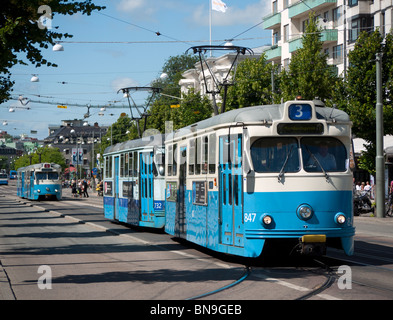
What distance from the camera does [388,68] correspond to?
34.7 meters

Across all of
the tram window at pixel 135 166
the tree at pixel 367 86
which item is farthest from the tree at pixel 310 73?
the tram window at pixel 135 166

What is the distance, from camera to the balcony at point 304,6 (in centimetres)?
5470

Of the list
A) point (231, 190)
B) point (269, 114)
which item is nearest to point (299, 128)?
point (269, 114)

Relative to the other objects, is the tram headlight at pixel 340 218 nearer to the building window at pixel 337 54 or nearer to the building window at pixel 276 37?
the building window at pixel 337 54

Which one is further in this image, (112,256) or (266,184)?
(112,256)

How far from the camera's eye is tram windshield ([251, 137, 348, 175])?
42.2 feet

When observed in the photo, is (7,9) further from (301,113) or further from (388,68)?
(388,68)

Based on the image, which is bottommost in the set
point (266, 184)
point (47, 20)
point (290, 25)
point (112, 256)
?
point (112, 256)

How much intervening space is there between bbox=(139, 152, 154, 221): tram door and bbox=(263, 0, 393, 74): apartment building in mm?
23793

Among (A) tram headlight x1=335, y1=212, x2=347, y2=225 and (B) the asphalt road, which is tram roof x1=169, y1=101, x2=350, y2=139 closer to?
(A) tram headlight x1=335, y1=212, x2=347, y2=225

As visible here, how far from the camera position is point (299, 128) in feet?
42.4

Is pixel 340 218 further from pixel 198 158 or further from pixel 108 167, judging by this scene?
pixel 108 167

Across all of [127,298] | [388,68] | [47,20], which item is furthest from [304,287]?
[388,68]

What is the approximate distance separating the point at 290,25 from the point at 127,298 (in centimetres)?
5267
